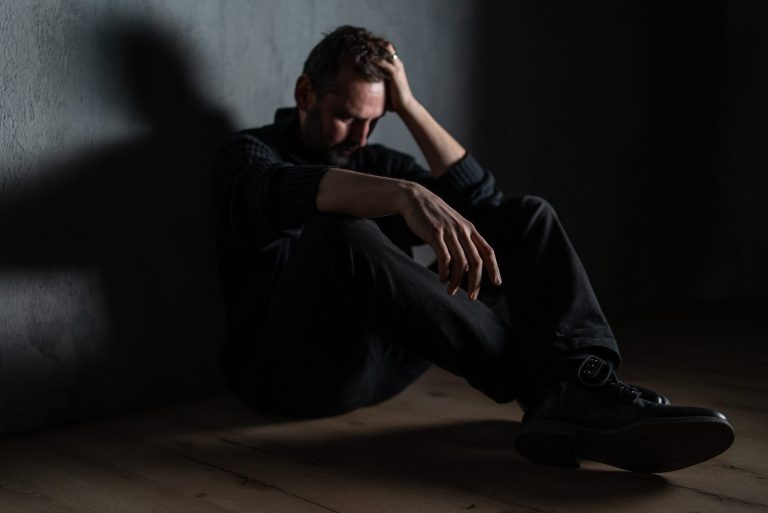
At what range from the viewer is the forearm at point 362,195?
1.38 metres

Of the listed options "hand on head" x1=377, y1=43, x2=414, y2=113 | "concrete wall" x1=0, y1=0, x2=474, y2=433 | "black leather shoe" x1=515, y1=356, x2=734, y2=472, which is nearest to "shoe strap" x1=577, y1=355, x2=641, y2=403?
"black leather shoe" x1=515, y1=356, x2=734, y2=472

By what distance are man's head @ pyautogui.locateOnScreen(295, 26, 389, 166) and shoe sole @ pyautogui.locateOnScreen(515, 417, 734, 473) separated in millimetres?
735

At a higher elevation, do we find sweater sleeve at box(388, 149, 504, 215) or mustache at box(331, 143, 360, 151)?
mustache at box(331, 143, 360, 151)

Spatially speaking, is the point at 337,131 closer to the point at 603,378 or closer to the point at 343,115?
the point at 343,115

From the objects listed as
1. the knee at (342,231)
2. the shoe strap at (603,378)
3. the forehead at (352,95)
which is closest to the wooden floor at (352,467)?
the shoe strap at (603,378)

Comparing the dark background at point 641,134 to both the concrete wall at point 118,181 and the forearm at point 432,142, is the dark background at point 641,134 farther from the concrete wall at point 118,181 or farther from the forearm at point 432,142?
the concrete wall at point 118,181

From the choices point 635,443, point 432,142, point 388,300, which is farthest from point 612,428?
point 432,142

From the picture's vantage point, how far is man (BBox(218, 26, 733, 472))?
51.3 inches

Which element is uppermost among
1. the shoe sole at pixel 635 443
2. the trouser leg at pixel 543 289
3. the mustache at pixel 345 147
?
the mustache at pixel 345 147

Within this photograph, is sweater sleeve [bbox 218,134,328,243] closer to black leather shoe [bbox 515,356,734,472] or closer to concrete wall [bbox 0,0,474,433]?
concrete wall [bbox 0,0,474,433]

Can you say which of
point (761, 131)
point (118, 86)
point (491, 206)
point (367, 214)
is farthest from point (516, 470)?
point (761, 131)

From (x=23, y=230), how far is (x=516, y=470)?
1.01 metres

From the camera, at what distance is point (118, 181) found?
172 cm

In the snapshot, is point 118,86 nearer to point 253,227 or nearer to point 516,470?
point 253,227
